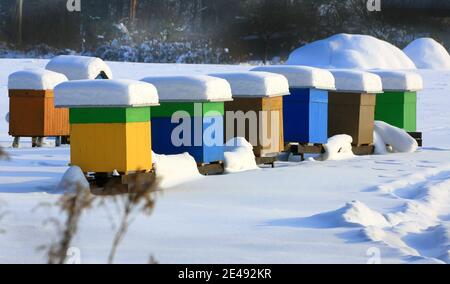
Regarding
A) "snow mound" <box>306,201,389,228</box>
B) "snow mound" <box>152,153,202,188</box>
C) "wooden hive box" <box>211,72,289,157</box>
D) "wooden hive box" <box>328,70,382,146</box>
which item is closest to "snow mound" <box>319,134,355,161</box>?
"wooden hive box" <box>328,70,382,146</box>

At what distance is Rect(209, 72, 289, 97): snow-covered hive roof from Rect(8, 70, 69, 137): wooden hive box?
5.18 m

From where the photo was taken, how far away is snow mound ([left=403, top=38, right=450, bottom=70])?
199 ft

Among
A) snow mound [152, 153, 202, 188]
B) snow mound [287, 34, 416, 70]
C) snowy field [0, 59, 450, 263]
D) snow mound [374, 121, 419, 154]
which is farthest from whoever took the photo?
snow mound [287, 34, 416, 70]

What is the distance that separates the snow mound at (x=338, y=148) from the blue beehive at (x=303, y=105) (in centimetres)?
35

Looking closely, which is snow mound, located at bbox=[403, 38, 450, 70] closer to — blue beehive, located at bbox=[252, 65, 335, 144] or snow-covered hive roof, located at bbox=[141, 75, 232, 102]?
blue beehive, located at bbox=[252, 65, 335, 144]

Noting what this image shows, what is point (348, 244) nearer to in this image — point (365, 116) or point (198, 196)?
point (198, 196)

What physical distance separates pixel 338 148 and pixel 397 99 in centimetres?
344

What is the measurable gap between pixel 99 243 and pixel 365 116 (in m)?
12.0

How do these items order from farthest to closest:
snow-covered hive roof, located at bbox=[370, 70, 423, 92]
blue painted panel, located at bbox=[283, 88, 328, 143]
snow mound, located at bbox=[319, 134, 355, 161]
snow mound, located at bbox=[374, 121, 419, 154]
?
1. snow-covered hive roof, located at bbox=[370, 70, 423, 92]
2. snow mound, located at bbox=[374, 121, 419, 154]
3. snow mound, located at bbox=[319, 134, 355, 161]
4. blue painted panel, located at bbox=[283, 88, 328, 143]

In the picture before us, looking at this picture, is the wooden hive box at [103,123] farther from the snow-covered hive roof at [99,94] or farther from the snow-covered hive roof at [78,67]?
the snow-covered hive roof at [78,67]

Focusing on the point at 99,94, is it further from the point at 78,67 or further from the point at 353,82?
the point at 78,67

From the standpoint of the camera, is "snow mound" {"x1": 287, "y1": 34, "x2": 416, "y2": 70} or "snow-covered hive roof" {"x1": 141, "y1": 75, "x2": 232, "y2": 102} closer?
"snow-covered hive roof" {"x1": 141, "y1": 75, "x2": 232, "y2": 102}

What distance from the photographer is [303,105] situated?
1680cm

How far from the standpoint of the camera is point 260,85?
15.2 meters
